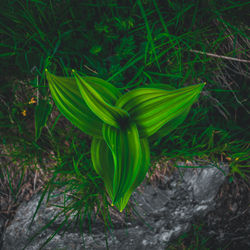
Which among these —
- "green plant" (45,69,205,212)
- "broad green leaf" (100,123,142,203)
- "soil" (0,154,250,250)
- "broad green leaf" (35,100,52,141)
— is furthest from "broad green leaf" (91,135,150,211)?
"soil" (0,154,250,250)

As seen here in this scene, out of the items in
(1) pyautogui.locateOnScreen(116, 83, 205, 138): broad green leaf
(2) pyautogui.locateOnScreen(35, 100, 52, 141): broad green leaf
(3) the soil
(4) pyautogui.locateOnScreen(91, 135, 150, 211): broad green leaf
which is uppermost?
(1) pyautogui.locateOnScreen(116, 83, 205, 138): broad green leaf

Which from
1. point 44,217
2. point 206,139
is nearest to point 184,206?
point 206,139

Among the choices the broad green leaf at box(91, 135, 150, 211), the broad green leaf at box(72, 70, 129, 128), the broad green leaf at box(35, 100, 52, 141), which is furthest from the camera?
the broad green leaf at box(35, 100, 52, 141)

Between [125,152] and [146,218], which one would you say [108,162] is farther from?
[146,218]

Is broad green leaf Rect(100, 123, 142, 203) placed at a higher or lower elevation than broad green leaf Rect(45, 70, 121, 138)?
lower

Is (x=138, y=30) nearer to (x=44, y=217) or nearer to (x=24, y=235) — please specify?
(x=44, y=217)

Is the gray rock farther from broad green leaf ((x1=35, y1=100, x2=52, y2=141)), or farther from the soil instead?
broad green leaf ((x1=35, y1=100, x2=52, y2=141))
